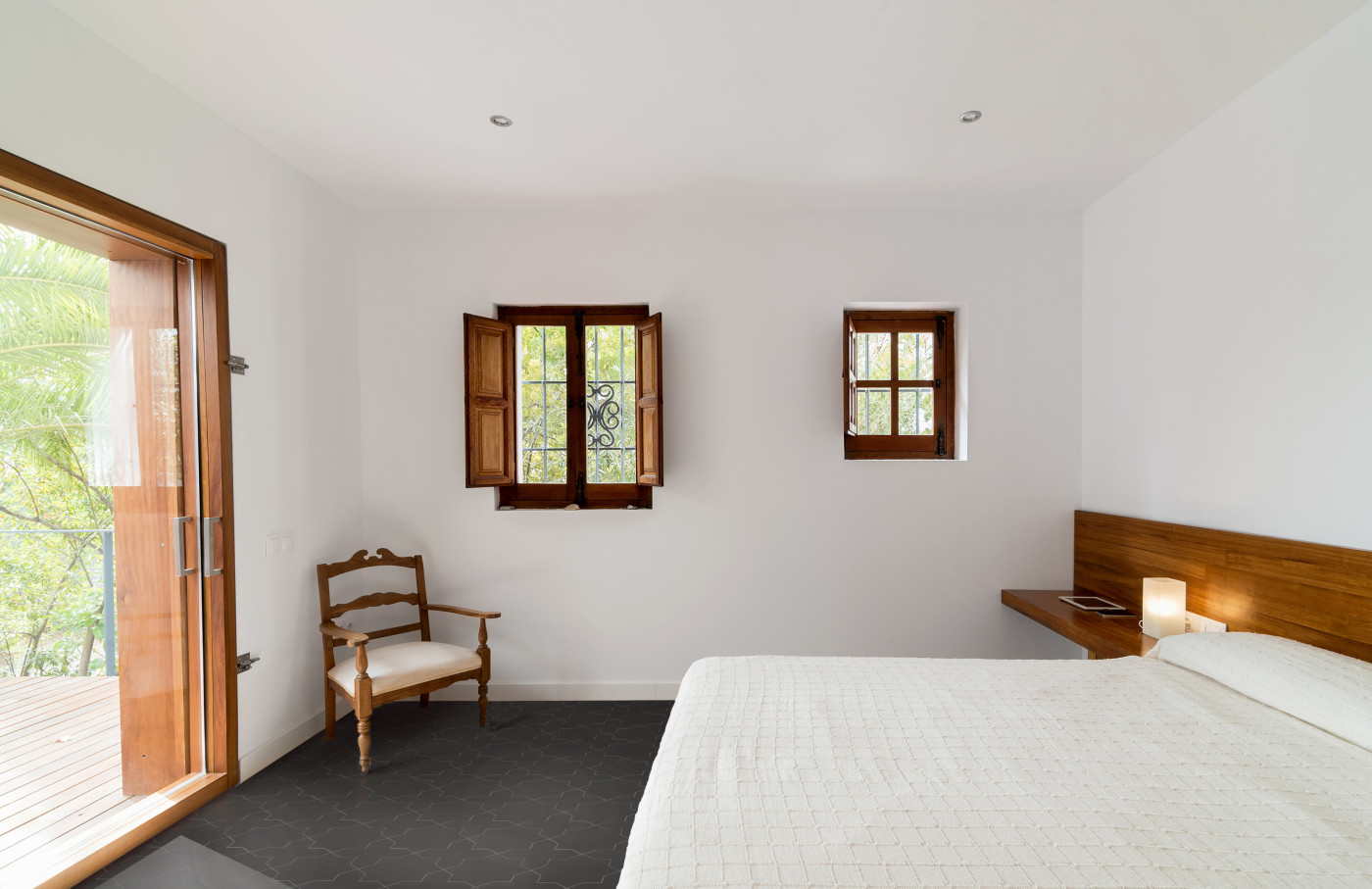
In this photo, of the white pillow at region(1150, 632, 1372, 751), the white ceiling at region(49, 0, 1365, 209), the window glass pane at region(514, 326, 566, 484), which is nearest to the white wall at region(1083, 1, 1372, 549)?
the white ceiling at region(49, 0, 1365, 209)

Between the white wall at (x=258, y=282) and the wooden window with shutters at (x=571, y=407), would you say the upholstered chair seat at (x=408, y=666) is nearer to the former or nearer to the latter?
→ the white wall at (x=258, y=282)

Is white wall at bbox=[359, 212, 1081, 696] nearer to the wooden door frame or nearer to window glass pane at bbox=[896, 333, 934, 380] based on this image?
window glass pane at bbox=[896, 333, 934, 380]

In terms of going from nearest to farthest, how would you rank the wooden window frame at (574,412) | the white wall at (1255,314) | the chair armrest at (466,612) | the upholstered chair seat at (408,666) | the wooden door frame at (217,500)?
the white wall at (1255,314) → the wooden door frame at (217,500) → the upholstered chair seat at (408,666) → the chair armrest at (466,612) → the wooden window frame at (574,412)

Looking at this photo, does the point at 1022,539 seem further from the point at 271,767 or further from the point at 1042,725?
the point at 271,767

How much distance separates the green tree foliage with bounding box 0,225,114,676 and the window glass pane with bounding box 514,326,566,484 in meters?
1.92

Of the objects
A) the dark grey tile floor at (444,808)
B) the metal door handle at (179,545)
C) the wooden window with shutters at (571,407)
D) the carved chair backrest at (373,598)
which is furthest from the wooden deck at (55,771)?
the wooden window with shutters at (571,407)

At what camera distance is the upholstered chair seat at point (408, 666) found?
2971 mm


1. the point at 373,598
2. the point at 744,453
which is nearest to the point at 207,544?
the point at 373,598

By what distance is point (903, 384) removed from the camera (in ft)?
12.8

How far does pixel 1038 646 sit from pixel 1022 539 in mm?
628

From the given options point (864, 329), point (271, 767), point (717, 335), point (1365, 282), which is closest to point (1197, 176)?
point (1365, 282)

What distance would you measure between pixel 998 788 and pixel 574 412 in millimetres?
2947

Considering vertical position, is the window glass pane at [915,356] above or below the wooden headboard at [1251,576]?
above

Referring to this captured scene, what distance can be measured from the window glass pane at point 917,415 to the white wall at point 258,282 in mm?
3231
